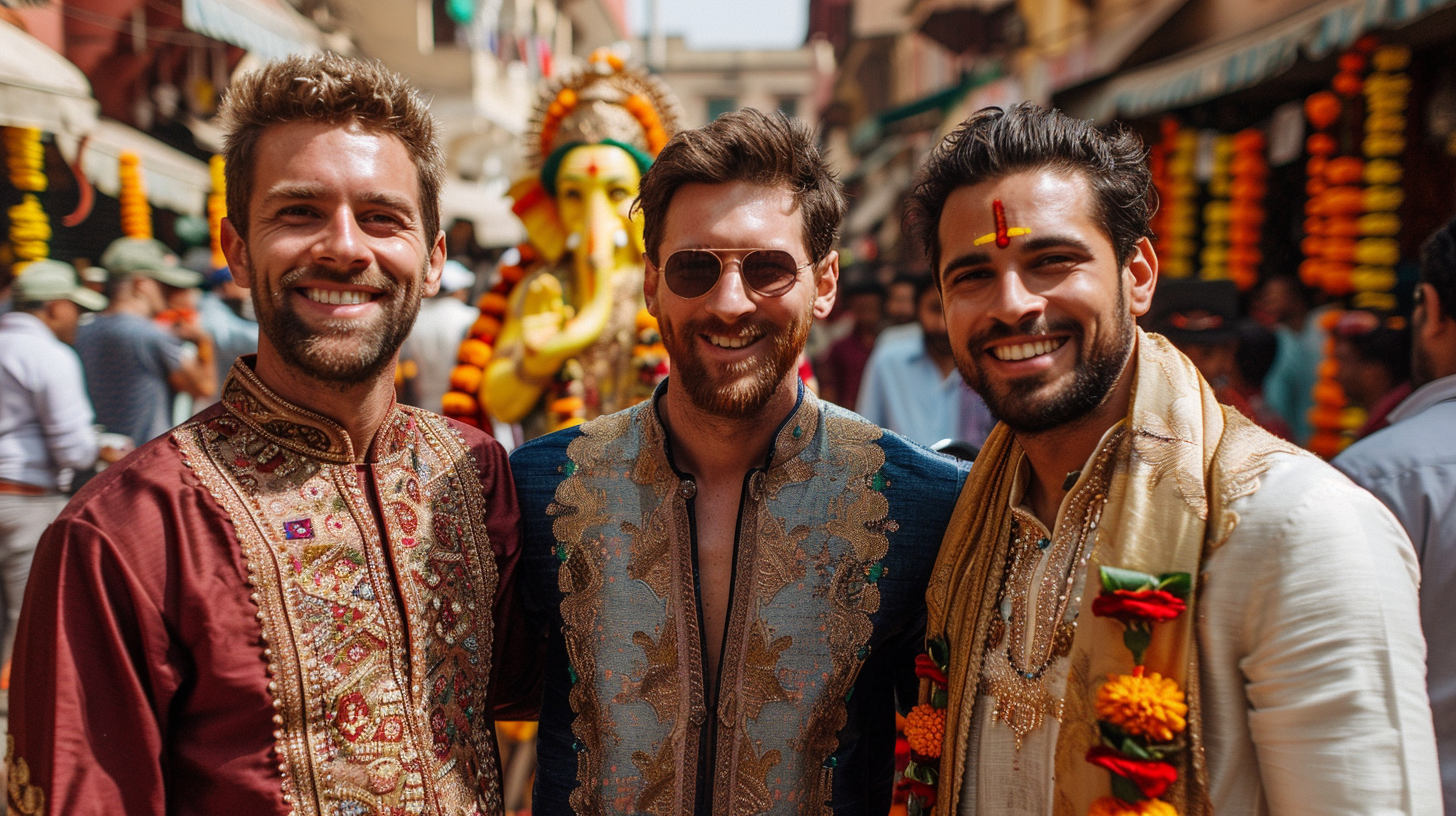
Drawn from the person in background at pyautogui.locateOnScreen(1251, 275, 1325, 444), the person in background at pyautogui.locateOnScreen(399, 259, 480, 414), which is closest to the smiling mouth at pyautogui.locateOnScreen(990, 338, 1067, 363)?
the person in background at pyautogui.locateOnScreen(1251, 275, 1325, 444)

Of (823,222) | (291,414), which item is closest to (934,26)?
(823,222)

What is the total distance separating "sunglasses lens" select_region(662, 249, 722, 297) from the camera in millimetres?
2174

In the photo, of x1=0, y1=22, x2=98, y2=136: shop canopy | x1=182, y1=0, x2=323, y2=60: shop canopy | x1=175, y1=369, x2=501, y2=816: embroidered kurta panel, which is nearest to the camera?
x1=175, y1=369, x2=501, y2=816: embroidered kurta panel

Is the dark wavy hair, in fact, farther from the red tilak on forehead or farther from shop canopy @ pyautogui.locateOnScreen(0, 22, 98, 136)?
shop canopy @ pyautogui.locateOnScreen(0, 22, 98, 136)

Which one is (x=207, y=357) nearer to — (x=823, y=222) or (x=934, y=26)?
(x=823, y=222)

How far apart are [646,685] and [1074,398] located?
1.02 metres

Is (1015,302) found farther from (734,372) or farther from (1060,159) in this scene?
(734,372)

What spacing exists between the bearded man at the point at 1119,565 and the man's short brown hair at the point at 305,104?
3.52 feet

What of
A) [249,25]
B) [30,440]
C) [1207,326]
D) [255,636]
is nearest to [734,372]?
[255,636]

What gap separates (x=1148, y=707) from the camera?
1.57 m

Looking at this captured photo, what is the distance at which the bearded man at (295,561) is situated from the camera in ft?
5.38

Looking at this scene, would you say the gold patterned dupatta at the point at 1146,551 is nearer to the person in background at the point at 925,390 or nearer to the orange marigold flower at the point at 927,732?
the orange marigold flower at the point at 927,732

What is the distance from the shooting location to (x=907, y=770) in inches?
79.0

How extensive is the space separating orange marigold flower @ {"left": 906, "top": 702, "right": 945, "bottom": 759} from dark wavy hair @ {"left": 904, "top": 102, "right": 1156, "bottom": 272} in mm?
927
